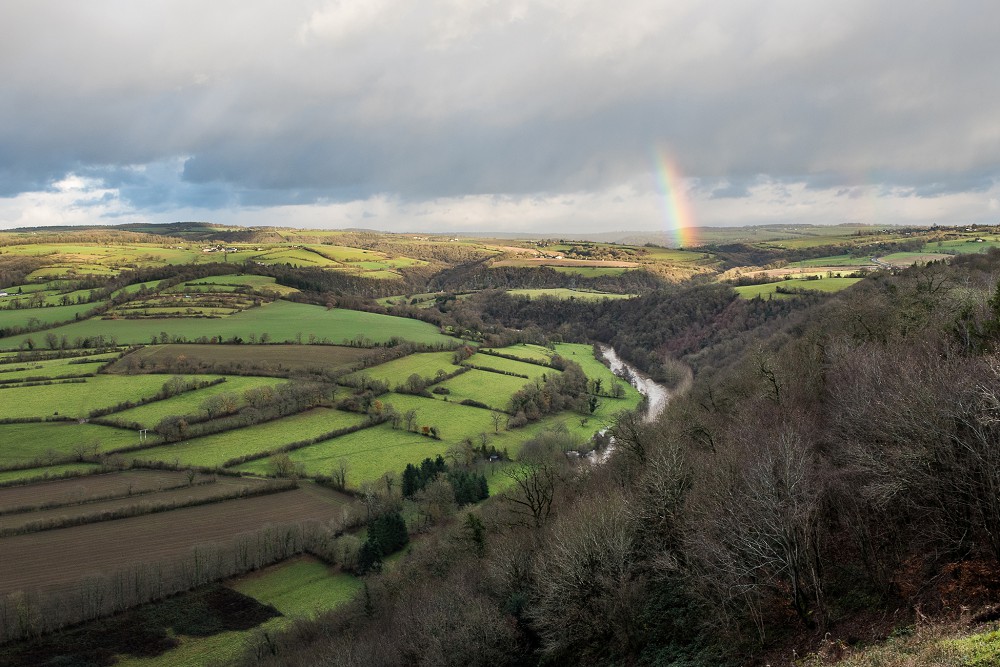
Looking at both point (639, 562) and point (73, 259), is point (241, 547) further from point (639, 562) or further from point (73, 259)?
point (73, 259)

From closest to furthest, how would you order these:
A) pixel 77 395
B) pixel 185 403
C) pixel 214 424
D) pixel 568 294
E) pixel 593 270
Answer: pixel 214 424, pixel 77 395, pixel 185 403, pixel 568 294, pixel 593 270

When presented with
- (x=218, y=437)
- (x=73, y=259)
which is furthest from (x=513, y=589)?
(x=73, y=259)

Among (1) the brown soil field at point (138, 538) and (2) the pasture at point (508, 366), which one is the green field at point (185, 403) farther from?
(2) the pasture at point (508, 366)

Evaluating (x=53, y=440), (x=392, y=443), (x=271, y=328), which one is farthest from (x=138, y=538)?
(x=271, y=328)

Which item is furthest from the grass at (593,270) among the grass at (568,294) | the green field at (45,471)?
the green field at (45,471)

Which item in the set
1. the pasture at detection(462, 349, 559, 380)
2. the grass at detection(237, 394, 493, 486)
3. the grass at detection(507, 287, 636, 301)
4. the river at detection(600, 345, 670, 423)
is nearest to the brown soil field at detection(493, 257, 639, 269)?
the grass at detection(507, 287, 636, 301)

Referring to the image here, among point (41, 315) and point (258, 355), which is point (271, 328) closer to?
point (258, 355)
